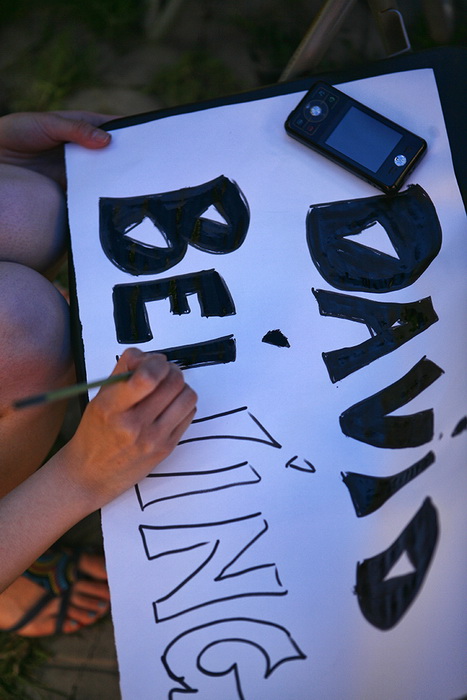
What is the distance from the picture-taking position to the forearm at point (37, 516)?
0.59m

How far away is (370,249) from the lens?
596 millimetres

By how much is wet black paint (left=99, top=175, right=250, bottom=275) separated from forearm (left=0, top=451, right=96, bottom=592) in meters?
0.20

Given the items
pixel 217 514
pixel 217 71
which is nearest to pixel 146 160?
pixel 217 514

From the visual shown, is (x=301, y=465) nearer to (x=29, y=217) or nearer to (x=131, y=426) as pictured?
(x=131, y=426)

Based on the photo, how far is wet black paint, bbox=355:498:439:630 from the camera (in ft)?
1.71

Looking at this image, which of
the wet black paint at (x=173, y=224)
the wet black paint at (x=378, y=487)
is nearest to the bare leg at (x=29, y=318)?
the wet black paint at (x=173, y=224)

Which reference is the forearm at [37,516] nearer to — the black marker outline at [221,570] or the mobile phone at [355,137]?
the black marker outline at [221,570]

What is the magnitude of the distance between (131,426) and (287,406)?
0.14m

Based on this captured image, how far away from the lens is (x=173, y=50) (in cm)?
123

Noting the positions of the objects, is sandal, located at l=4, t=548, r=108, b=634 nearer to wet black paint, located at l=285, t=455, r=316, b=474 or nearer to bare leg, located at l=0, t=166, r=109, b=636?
bare leg, located at l=0, t=166, r=109, b=636

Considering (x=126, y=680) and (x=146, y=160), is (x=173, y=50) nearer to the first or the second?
(x=146, y=160)

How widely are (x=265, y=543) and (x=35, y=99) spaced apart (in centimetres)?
103

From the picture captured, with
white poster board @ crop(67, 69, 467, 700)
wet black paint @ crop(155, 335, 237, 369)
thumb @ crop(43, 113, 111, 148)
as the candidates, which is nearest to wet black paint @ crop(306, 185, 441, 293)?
white poster board @ crop(67, 69, 467, 700)

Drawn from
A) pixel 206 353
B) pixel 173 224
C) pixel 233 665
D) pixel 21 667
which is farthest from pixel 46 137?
pixel 21 667
